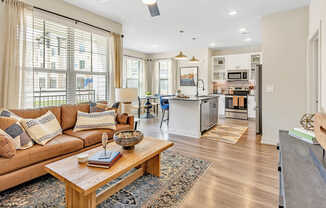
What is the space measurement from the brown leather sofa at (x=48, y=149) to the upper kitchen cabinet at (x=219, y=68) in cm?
533

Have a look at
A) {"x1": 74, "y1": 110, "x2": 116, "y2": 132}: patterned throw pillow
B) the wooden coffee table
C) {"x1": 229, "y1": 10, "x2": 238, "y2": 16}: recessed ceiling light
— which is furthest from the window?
the wooden coffee table

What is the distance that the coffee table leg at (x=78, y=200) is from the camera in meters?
1.48

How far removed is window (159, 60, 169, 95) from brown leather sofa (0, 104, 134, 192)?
5113 millimetres

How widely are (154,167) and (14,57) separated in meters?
2.73

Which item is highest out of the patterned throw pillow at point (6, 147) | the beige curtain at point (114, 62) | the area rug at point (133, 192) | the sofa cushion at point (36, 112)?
the beige curtain at point (114, 62)

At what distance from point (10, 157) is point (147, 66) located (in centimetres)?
699

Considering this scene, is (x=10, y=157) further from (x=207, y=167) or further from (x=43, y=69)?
(x=207, y=167)

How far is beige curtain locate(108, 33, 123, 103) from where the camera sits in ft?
14.0

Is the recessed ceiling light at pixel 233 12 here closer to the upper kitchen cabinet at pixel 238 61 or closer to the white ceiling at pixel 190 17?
the white ceiling at pixel 190 17

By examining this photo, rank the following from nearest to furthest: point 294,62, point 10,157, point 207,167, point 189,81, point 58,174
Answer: point 58,174
point 10,157
point 207,167
point 294,62
point 189,81

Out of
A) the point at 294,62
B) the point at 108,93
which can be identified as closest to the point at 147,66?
the point at 108,93

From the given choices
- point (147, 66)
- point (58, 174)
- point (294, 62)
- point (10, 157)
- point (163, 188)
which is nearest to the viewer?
point (58, 174)

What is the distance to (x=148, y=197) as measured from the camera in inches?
74.2

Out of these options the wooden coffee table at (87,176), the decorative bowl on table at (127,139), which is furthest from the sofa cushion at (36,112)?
the decorative bowl on table at (127,139)
